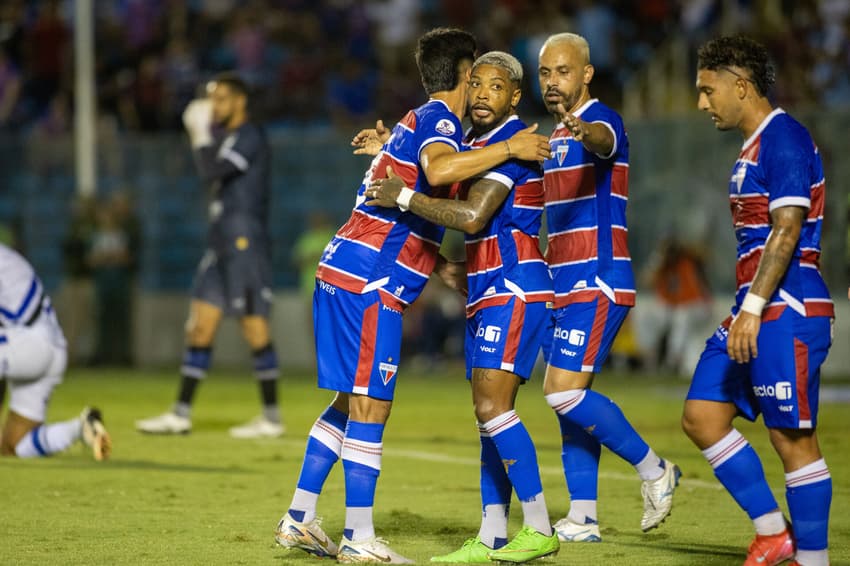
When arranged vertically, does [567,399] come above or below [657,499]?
above

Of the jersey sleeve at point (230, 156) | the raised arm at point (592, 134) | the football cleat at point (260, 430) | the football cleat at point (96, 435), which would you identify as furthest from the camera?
the football cleat at point (260, 430)

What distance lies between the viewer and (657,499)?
6.81 m

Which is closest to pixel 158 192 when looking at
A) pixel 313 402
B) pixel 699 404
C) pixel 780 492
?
pixel 313 402

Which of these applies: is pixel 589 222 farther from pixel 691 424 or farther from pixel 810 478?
pixel 810 478

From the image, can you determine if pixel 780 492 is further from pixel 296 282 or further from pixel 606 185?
pixel 296 282

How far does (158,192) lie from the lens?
72.5 ft

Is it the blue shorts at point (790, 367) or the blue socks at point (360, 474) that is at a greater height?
the blue shorts at point (790, 367)

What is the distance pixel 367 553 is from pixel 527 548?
2.27 feet

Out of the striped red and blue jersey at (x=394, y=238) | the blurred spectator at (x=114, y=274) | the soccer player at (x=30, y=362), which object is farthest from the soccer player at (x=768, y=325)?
the blurred spectator at (x=114, y=274)

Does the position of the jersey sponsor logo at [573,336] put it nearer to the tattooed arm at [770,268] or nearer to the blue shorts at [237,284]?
the tattooed arm at [770,268]

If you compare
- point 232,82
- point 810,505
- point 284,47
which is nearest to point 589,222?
point 810,505

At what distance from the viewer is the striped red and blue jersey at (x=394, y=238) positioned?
637cm

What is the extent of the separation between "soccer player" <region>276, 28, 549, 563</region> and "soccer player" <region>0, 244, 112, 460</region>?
3198mm

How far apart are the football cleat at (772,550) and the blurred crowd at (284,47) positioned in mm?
14776
